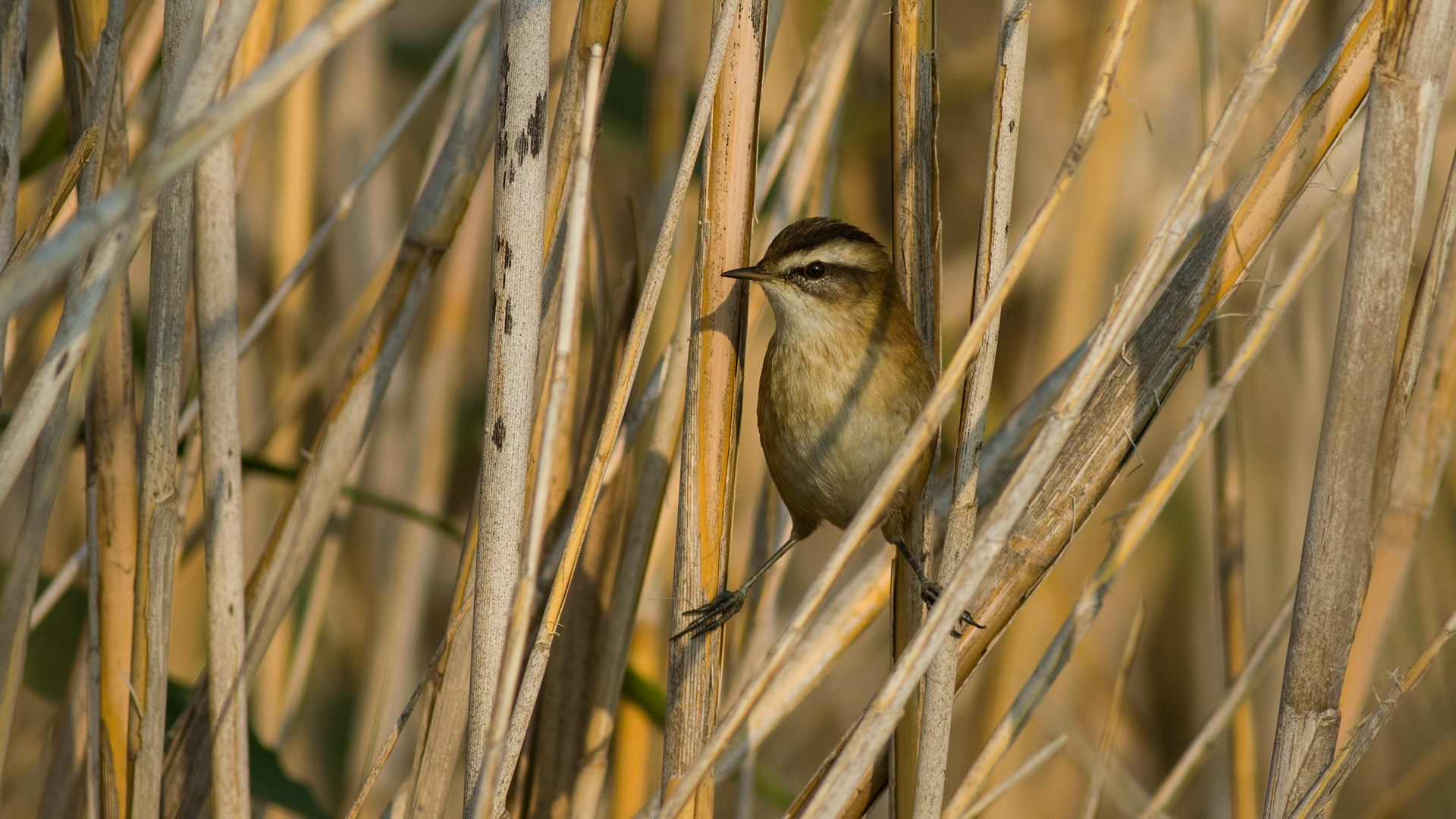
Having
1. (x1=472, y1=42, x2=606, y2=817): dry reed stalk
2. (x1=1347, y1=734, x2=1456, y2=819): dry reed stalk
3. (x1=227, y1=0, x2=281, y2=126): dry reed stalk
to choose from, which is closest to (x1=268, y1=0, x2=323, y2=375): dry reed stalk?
(x1=227, y1=0, x2=281, y2=126): dry reed stalk

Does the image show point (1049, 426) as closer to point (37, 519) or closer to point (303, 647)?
point (37, 519)

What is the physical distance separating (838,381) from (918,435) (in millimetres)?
929

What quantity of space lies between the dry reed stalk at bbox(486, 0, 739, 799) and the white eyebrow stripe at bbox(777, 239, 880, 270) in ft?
2.19

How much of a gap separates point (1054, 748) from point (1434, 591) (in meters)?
1.86

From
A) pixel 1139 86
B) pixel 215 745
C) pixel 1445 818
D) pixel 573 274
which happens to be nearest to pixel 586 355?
pixel 215 745

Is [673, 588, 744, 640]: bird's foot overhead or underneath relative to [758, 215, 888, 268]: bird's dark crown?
underneath

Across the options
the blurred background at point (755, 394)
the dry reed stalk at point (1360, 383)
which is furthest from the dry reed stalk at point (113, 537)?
the dry reed stalk at point (1360, 383)

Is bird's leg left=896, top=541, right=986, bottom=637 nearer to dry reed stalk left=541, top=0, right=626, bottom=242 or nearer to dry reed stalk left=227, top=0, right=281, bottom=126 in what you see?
dry reed stalk left=541, top=0, right=626, bottom=242

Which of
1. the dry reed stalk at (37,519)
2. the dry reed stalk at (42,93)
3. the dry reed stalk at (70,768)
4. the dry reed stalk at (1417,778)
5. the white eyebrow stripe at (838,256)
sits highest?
the dry reed stalk at (42,93)

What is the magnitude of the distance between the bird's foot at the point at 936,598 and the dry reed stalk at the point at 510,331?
22.4 inches

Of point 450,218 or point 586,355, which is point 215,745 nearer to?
point 450,218

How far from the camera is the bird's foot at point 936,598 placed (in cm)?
167

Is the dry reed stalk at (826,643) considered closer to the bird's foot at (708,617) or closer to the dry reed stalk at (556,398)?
the bird's foot at (708,617)

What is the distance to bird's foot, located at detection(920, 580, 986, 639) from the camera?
5.49 feet
